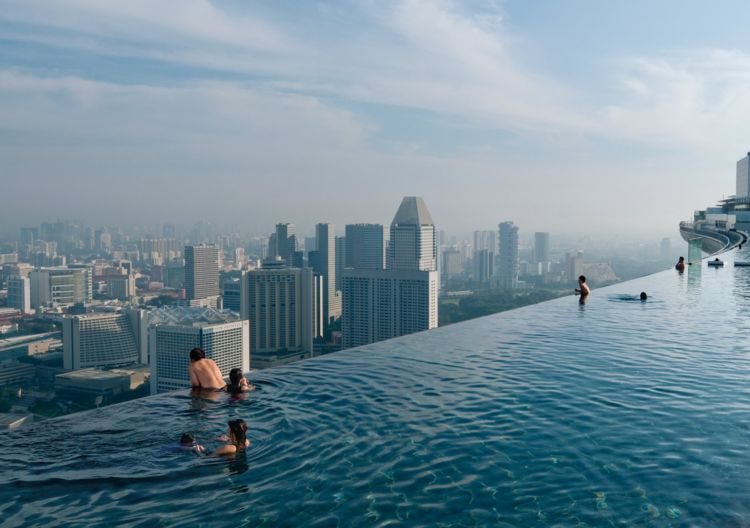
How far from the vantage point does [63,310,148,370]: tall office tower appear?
219 ft

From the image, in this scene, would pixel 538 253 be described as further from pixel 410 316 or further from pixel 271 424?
pixel 271 424

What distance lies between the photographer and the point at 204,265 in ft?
430

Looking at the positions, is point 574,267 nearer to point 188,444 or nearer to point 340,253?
point 340,253

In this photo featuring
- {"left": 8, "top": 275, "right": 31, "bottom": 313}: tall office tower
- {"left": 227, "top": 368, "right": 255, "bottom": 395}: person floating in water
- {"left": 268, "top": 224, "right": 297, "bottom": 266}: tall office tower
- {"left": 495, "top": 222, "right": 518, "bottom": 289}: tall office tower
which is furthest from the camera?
{"left": 495, "top": 222, "right": 518, "bottom": 289}: tall office tower

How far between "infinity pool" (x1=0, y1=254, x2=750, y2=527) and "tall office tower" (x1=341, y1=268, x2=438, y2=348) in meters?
73.2

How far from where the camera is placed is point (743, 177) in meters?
82.2

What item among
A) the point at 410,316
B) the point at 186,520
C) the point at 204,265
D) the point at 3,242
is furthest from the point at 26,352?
the point at 3,242

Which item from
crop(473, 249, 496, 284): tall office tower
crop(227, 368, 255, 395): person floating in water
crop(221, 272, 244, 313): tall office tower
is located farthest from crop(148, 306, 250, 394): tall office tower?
crop(473, 249, 496, 284): tall office tower

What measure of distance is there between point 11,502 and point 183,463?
1.70 meters

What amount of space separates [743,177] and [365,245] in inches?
2855

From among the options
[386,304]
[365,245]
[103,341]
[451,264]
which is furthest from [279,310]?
[451,264]

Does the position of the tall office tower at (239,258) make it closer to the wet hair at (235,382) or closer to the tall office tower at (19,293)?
the tall office tower at (19,293)

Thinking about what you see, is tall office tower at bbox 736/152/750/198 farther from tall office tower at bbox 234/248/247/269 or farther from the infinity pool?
tall office tower at bbox 234/248/247/269

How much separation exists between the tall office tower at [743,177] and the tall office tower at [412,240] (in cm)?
5136
